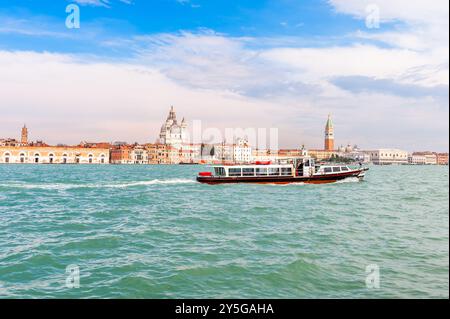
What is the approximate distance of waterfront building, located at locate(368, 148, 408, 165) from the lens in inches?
7077

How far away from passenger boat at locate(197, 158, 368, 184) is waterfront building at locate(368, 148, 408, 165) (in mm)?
154908

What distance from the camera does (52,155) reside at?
128 m

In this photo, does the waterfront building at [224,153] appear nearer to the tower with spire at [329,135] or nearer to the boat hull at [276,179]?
the tower with spire at [329,135]

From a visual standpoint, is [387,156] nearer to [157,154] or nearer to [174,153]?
[174,153]

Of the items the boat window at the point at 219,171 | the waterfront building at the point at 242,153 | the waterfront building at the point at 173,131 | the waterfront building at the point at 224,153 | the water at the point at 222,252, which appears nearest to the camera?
the water at the point at 222,252

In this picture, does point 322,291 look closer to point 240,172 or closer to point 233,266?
point 233,266

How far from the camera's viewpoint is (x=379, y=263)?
9.05 meters

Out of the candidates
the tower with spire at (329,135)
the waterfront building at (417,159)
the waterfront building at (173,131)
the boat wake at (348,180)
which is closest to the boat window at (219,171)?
the boat wake at (348,180)

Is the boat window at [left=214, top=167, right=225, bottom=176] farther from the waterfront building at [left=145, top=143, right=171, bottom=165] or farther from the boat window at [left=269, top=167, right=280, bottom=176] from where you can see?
the waterfront building at [left=145, top=143, right=171, bottom=165]

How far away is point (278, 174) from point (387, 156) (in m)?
162

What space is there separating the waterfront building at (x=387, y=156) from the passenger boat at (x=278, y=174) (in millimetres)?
154908

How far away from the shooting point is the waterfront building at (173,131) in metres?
168

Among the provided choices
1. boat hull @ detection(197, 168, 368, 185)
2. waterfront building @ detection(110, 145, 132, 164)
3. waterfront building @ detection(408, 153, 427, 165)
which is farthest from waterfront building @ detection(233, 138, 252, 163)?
boat hull @ detection(197, 168, 368, 185)
